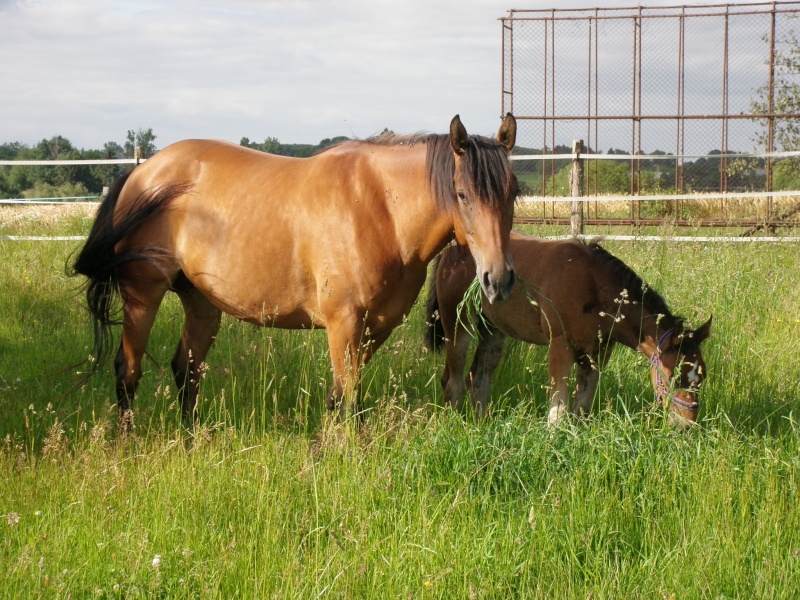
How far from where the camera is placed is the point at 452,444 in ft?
13.8

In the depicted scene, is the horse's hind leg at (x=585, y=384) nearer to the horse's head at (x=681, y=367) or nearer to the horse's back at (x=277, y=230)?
the horse's head at (x=681, y=367)

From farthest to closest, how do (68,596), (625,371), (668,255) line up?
(668,255)
(625,371)
(68,596)

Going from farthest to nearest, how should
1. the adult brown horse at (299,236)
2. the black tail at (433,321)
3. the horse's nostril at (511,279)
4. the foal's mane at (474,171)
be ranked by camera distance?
the black tail at (433,321)
the adult brown horse at (299,236)
the foal's mane at (474,171)
the horse's nostril at (511,279)

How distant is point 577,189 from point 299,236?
9.07m

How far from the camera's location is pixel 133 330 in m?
5.46

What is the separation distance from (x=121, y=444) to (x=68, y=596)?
1492 mm

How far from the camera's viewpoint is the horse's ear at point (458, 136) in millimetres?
4176

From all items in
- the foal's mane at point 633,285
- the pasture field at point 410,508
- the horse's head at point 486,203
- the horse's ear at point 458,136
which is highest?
the horse's ear at point 458,136

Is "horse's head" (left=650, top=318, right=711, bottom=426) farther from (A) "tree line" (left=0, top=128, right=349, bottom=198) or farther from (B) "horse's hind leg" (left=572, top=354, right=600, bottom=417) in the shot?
(A) "tree line" (left=0, top=128, right=349, bottom=198)

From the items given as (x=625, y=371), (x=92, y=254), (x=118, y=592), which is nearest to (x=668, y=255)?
(x=625, y=371)

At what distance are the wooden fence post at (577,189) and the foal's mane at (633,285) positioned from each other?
283 inches

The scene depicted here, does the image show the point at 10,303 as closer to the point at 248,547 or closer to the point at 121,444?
the point at 121,444

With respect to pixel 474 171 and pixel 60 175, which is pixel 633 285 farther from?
pixel 60 175

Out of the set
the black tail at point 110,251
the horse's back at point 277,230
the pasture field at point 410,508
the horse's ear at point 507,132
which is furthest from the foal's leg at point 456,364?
the black tail at point 110,251
